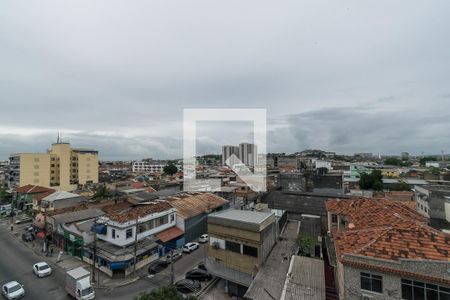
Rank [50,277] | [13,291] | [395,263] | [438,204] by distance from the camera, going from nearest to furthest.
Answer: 1. [395,263]
2. [13,291]
3. [50,277]
4. [438,204]

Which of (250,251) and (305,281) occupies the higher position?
(250,251)

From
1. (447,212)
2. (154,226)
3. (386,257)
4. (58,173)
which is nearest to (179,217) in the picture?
(154,226)

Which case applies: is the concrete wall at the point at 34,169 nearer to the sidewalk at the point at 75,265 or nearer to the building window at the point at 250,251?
the sidewalk at the point at 75,265

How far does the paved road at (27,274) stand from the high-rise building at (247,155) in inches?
1979

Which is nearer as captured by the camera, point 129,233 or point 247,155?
point 129,233

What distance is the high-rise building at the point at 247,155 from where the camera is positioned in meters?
64.4

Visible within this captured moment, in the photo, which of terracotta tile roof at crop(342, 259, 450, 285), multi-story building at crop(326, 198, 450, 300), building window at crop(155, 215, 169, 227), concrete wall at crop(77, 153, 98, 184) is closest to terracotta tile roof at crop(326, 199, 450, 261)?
multi-story building at crop(326, 198, 450, 300)

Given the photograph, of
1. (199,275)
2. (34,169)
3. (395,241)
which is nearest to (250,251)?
(199,275)

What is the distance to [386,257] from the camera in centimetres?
913

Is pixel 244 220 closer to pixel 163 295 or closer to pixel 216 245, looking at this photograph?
pixel 216 245

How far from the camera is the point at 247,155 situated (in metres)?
65.8

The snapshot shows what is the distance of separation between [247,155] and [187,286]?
51.8 m

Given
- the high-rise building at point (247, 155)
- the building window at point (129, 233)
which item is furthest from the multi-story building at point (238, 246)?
the high-rise building at point (247, 155)

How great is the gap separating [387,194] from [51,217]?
46442mm
